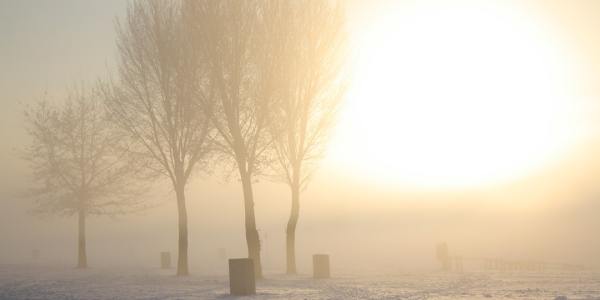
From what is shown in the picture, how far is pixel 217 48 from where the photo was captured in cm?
2917

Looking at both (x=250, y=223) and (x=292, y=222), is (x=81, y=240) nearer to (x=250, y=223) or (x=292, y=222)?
(x=292, y=222)

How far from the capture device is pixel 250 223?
28.8 m

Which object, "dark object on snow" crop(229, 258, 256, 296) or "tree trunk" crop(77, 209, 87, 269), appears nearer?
"dark object on snow" crop(229, 258, 256, 296)

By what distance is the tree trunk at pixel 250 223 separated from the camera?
28.7 metres

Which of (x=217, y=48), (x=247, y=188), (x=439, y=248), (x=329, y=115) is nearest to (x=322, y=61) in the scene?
(x=329, y=115)

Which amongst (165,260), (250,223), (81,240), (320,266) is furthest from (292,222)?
(81,240)

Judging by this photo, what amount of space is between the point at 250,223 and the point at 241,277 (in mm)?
7928

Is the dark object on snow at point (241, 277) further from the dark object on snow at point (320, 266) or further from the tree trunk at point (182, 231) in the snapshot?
the tree trunk at point (182, 231)

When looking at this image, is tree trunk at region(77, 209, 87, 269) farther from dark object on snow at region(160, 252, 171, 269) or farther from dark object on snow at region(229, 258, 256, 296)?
dark object on snow at region(229, 258, 256, 296)

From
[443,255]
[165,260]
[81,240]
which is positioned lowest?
[443,255]

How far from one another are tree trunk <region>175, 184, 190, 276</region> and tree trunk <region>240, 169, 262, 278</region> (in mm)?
5071

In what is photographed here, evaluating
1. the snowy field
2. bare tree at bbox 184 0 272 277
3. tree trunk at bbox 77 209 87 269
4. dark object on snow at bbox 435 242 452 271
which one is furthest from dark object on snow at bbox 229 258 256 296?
tree trunk at bbox 77 209 87 269

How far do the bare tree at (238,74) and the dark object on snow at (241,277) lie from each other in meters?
7.61

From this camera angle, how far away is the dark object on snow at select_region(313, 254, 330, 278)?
29367 millimetres
